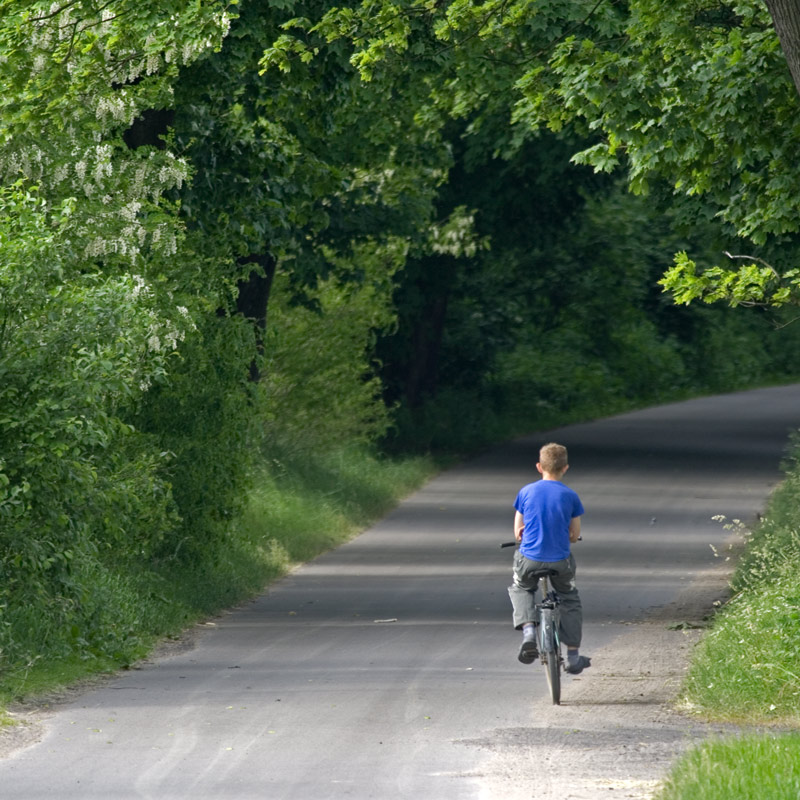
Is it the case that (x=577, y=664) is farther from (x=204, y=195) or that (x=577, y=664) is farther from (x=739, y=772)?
(x=204, y=195)

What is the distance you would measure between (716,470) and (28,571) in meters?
21.3

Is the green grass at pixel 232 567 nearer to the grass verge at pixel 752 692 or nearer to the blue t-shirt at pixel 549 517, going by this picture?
the blue t-shirt at pixel 549 517

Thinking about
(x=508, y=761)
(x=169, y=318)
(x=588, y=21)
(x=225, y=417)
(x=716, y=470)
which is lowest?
(x=716, y=470)

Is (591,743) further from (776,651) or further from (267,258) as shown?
(267,258)

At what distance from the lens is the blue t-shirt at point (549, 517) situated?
11.1 meters

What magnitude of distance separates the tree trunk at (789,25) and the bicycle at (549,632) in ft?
11.3

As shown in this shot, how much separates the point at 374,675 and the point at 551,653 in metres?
1.81

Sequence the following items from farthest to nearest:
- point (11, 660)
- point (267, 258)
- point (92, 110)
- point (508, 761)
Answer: point (267, 258) → point (92, 110) → point (11, 660) → point (508, 761)

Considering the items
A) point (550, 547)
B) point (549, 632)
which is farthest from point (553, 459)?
point (549, 632)

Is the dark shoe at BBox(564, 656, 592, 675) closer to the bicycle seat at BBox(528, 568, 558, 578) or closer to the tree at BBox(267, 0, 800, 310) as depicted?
the bicycle seat at BBox(528, 568, 558, 578)

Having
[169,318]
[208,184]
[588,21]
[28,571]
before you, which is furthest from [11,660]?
[588,21]

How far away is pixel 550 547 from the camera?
36.3 feet

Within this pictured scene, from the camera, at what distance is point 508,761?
8875mm

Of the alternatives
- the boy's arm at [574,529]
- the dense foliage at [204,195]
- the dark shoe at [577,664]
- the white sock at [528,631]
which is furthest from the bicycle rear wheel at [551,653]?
the dense foliage at [204,195]
